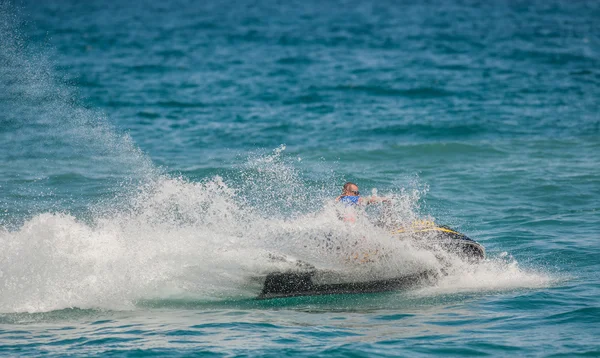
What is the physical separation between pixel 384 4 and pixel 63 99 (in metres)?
64.7

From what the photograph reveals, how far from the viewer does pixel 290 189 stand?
18.4 meters

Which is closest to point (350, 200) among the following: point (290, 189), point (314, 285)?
point (314, 285)

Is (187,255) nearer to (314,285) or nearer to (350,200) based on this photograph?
Answer: (314,285)

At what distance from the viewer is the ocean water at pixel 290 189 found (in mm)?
10508

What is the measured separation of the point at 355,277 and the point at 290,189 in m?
6.41

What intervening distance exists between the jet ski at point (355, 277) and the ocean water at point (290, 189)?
0.44 feet

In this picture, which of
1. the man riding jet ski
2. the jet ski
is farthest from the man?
the jet ski

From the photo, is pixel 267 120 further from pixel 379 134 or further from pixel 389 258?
pixel 389 258

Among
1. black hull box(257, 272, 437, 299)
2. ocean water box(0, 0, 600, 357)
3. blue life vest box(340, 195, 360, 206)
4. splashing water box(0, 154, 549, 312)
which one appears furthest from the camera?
blue life vest box(340, 195, 360, 206)

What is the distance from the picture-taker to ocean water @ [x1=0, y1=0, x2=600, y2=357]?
10508 mm

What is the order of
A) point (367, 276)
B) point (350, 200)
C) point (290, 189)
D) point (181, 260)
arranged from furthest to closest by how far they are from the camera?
1. point (290, 189)
2. point (350, 200)
3. point (367, 276)
4. point (181, 260)

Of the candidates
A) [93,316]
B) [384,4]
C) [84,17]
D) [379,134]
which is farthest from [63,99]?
[384,4]

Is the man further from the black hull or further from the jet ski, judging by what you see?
the black hull

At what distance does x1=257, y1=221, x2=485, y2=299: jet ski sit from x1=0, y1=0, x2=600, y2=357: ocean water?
0.13m
